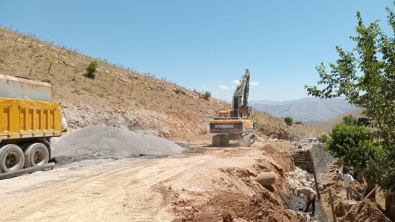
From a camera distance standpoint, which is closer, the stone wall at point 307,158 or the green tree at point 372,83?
the green tree at point 372,83

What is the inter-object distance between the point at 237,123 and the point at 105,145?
918cm

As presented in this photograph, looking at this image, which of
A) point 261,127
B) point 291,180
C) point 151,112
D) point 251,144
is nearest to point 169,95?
point 151,112

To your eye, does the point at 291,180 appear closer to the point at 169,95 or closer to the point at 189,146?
the point at 189,146

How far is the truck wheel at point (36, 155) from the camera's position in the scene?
12.1 m

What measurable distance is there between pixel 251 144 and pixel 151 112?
890cm

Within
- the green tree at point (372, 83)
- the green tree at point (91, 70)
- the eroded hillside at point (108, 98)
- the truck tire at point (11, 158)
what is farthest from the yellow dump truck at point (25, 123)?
the green tree at point (91, 70)

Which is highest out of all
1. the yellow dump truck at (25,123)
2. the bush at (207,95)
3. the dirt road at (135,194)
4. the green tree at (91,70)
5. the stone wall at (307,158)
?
the green tree at (91,70)

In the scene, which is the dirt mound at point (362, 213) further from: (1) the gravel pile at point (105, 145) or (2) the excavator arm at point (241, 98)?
(2) the excavator arm at point (241, 98)

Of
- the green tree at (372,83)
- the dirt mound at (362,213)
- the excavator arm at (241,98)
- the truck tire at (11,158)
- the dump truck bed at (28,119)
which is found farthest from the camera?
the excavator arm at (241,98)

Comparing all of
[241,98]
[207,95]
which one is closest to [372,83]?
[241,98]

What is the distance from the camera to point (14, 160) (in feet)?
38.3

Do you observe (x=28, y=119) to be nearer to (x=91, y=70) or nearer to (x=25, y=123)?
(x=25, y=123)

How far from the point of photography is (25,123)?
1190cm

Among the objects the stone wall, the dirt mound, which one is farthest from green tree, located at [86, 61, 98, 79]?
the dirt mound
